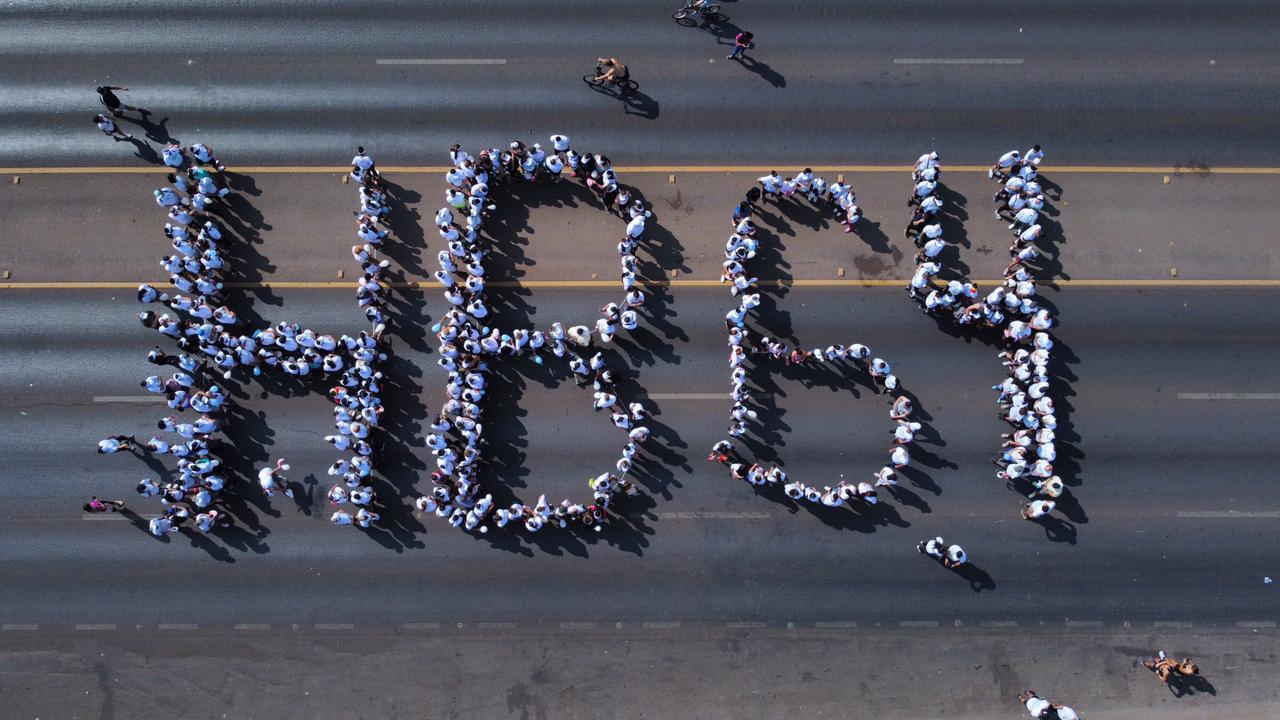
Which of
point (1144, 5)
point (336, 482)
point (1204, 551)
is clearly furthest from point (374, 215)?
point (1204, 551)

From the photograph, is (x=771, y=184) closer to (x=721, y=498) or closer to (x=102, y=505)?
(x=721, y=498)

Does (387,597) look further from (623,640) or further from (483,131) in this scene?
(483,131)

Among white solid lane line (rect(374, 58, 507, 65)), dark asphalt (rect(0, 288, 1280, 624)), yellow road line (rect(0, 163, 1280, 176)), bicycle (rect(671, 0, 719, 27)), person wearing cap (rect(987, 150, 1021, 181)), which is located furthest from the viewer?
white solid lane line (rect(374, 58, 507, 65))

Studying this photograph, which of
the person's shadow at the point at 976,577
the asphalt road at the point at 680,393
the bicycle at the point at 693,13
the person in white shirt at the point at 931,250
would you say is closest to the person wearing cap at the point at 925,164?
the asphalt road at the point at 680,393

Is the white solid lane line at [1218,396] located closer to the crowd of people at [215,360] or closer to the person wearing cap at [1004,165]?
the person wearing cap at [1004,165]

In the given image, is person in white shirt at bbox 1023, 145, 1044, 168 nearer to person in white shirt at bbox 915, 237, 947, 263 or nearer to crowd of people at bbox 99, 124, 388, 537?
person in white shirt at bbox 915, 237, 947, 263

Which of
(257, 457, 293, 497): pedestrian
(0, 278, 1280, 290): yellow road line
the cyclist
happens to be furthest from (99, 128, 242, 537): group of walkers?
the cyclist
